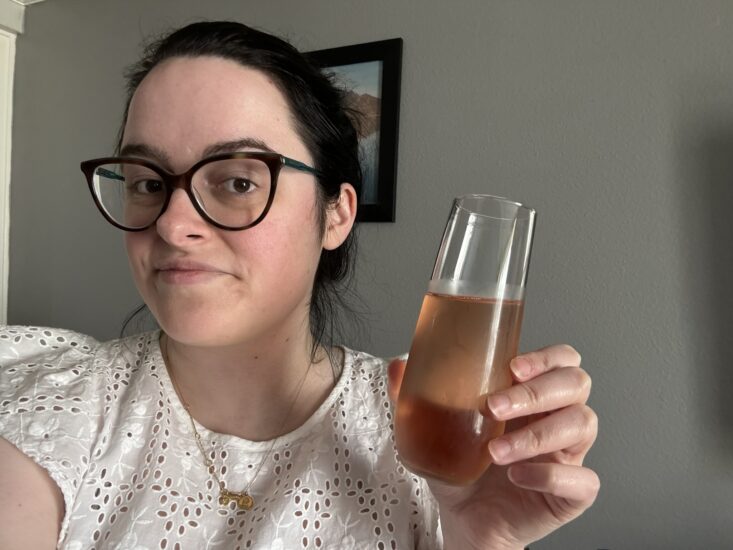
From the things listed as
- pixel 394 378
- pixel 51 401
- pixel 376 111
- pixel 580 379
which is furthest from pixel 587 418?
pixel 376 111

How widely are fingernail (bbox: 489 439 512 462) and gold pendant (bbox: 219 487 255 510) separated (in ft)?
1.62

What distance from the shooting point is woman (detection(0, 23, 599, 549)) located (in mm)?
802

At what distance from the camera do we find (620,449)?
1.46 m

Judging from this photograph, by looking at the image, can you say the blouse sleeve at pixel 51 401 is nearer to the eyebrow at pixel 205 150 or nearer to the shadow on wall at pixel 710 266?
the eyebrow at pixel 205 150

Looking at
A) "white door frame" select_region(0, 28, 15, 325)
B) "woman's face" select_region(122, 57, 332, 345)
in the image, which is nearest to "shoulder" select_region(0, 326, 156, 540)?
"woman's face" select_region(122, 57, 332, 345)

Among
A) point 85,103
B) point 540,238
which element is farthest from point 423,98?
point 85,103

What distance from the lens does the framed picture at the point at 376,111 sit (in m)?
1.77

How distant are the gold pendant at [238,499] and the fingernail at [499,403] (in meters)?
0.52

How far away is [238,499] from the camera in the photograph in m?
0.90

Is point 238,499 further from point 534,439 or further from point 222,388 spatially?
point 534,439

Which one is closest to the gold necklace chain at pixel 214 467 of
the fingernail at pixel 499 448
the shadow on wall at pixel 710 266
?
the fingernail at pixel 499 448

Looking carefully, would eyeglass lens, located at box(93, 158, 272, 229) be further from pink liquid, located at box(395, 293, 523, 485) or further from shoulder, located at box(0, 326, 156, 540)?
pink liquid, located at box(395, 293, 523, 485)

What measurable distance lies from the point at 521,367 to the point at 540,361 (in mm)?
46

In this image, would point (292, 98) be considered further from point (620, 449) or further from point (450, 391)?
point (620, 449)
